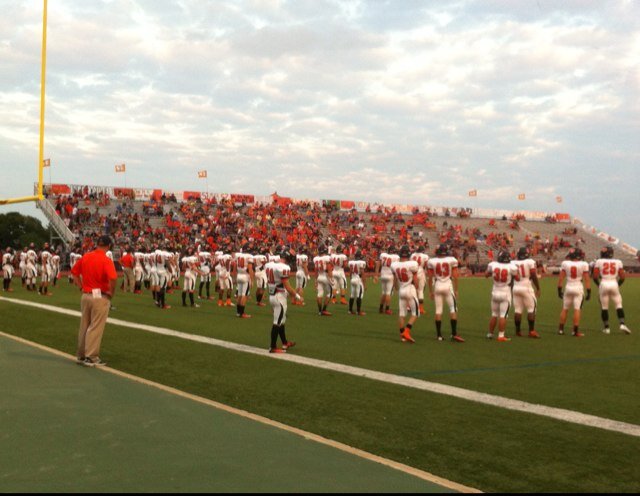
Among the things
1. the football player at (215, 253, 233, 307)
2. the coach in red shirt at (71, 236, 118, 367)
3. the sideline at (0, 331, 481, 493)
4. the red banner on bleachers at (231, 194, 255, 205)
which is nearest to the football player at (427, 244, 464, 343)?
the coach in red shirt at (71, 236, 118, 367)

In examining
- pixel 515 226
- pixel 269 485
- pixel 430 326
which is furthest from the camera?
pixel 515 226

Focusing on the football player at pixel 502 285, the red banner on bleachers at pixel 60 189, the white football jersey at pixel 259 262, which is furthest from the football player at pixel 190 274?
the red banner on bleachers at pixel 60 189

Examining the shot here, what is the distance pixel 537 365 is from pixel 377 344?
2976mm

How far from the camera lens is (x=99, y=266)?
8906 mm

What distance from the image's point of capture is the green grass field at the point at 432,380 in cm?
509

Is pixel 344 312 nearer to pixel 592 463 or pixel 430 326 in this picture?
pixel 430 326

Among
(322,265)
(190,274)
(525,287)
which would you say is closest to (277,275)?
(525,287)

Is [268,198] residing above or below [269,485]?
above

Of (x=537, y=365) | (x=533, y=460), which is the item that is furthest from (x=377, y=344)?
(x=533, y=460)

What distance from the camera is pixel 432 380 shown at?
328 inches

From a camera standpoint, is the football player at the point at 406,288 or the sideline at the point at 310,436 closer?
the sideline at the point at 310,436

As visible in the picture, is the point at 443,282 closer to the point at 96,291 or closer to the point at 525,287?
the point at 525,287

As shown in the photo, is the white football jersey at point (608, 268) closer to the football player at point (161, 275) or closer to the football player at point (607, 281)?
the football player at point (607, 281)

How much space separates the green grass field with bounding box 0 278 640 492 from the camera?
5.09 m
